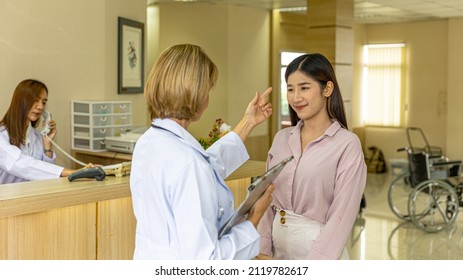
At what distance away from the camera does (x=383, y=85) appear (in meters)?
11.5

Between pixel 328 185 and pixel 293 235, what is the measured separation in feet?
0.76

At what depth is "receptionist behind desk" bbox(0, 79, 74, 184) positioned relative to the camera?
11.1 ft

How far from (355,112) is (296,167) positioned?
384 inches

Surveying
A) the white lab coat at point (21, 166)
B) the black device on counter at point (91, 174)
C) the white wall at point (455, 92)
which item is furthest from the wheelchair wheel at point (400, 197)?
the black device on counter at point (91, 174)

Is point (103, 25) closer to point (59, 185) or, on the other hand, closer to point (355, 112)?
point (59, 185)

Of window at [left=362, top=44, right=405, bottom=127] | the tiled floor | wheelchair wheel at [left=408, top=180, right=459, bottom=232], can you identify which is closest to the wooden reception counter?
the tiled floor

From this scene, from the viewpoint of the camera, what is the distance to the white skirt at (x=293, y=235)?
207 centimetres

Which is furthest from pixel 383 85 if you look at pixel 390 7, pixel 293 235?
pixel 293 235

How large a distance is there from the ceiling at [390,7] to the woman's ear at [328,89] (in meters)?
6.20

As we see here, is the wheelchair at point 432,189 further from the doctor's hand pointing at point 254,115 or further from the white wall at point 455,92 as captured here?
the doctor's hand pointing at point 254,115

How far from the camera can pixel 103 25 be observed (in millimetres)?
5133

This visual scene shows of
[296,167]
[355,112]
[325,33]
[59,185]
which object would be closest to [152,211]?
[296,167]

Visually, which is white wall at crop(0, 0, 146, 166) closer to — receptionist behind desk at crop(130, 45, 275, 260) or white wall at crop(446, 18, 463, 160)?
receptionist behind desk at crop(130, 45, 275, 260)

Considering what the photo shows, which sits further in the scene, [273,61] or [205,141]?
[273,61]
